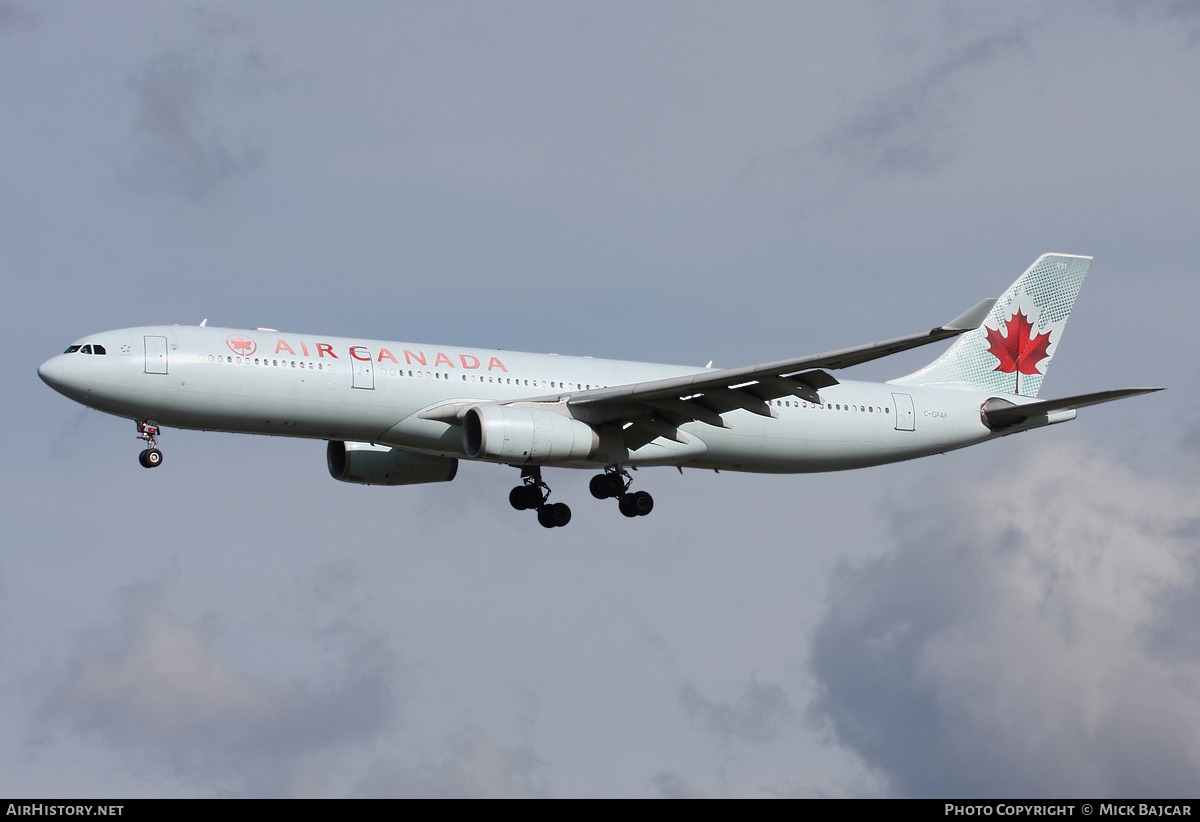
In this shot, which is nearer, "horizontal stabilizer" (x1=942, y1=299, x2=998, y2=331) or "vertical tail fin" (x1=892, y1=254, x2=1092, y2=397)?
"horizontal stabilizer" (x1=942, y1=299, x2=998, y2=331)

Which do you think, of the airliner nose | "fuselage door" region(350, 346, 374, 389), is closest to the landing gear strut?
"fuselage door" region(350, 346, 374, 389)

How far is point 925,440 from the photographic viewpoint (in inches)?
1949

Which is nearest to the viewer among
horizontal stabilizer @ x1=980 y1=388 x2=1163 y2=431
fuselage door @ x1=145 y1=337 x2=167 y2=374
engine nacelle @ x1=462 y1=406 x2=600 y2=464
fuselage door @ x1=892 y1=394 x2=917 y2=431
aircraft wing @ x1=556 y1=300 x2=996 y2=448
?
aircraft wing @ x1=556 y1=300 x2=996 y2=448

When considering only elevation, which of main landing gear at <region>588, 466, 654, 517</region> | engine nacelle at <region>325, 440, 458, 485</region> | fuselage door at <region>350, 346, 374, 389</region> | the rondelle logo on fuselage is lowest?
main landing gear at <region>588, 466, 654, 517</region>

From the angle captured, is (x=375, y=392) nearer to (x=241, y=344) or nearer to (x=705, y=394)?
(x=241, y=344)

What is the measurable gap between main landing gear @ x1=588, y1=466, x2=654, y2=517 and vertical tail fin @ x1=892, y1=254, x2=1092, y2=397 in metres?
10.8

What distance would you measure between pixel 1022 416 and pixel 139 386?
27380 mm

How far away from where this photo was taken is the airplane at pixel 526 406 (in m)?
39.6

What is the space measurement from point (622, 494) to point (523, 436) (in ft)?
20.0

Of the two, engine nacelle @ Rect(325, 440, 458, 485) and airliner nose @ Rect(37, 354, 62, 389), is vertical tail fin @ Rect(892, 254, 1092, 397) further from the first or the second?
airliner nose @ Rect(37, 354, 62, 389)

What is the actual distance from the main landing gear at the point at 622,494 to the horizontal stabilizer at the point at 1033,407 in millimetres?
12319

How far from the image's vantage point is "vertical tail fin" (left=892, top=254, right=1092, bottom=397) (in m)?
51.9

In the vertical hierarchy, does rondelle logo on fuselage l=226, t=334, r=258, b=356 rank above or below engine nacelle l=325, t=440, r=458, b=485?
above
